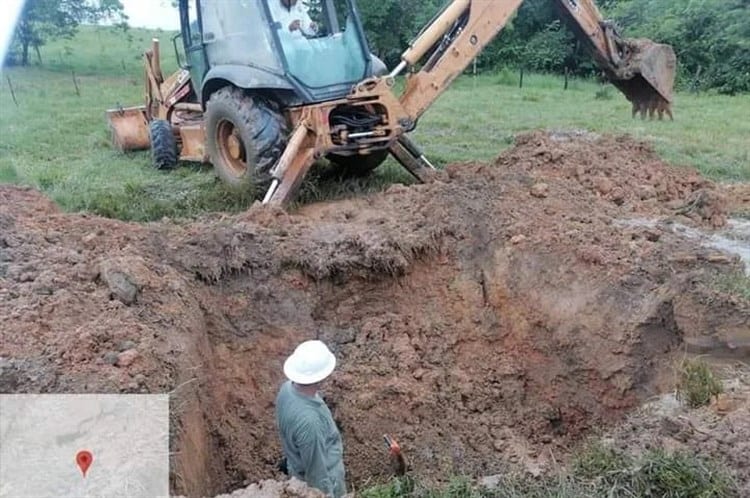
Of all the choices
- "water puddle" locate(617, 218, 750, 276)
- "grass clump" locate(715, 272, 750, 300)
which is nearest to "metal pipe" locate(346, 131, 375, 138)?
"water puddle" locate(617, 218, 750, 276)

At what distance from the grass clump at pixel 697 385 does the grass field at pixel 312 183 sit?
470 cm

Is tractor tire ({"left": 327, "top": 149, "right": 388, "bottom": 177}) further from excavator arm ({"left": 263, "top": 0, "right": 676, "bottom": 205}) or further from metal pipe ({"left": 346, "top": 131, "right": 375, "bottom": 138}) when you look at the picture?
metal pipe ({"left": 346, "top": 131, "right": 375, "bottom": 138})

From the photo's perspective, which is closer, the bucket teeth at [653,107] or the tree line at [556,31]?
the bucket teeth at [653,107]

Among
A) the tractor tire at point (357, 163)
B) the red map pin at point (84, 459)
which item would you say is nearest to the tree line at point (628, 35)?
the tractor tire at point (357, 163)

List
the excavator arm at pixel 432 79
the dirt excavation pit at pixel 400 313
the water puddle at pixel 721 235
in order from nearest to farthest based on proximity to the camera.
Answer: the dirt excavation pit at pixel 400 313, the water puddle at pixel 721 235, the excavator arm at pixel 432 79

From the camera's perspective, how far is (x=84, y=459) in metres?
3.62

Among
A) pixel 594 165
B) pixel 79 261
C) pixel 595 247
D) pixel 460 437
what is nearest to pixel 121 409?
pixel 79 261

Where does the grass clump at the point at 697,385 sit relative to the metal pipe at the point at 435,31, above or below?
below

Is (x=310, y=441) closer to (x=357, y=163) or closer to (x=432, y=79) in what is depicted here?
(x=432, y=79)

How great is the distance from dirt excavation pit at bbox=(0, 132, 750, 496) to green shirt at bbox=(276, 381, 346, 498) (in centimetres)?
55

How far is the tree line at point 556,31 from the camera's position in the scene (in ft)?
72.6

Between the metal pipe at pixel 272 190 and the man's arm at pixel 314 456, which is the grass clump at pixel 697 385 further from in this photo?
the metal pipe at pixel 272 190

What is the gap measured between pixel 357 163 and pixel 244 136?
1.40m

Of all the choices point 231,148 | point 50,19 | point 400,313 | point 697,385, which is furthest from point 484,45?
point 50,19
